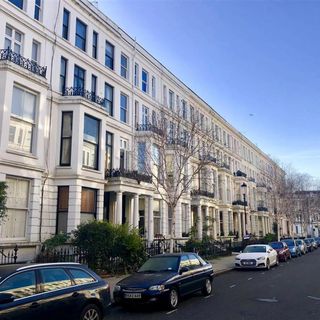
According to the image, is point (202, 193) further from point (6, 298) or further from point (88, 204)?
point (6, 298)

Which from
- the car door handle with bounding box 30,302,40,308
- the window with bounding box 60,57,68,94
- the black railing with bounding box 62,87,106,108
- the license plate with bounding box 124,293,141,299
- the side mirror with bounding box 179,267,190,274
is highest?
the window with bounding box 60,57,68,94

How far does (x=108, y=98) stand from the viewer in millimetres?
26594

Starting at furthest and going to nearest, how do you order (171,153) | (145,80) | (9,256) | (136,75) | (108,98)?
(145,80)
(136,75)
(108,98)
(171,153)
(9,256)

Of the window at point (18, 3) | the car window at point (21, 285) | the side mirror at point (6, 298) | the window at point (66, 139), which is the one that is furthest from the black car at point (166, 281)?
the window at point (18, 3)

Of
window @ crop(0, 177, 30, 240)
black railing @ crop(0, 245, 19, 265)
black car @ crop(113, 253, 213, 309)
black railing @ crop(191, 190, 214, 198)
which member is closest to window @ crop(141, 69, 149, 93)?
black railing @ crop(191, 190, 214, 198)

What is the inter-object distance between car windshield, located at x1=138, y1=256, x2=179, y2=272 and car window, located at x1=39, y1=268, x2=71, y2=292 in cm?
442

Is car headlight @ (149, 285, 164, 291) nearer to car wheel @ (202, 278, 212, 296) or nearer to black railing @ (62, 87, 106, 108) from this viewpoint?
car wheel @ (202, 278, 212, 296)

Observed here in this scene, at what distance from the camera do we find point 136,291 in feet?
32.8

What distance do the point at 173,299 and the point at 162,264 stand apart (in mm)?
1529

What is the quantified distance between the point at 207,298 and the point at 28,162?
10.5 m

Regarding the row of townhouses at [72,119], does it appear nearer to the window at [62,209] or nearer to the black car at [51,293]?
the window at [62,209]

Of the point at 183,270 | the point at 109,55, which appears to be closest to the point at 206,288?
the point at 183,270

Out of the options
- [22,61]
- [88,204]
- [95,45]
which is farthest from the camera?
[95,45]

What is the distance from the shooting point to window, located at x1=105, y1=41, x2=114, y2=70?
26853 mm
